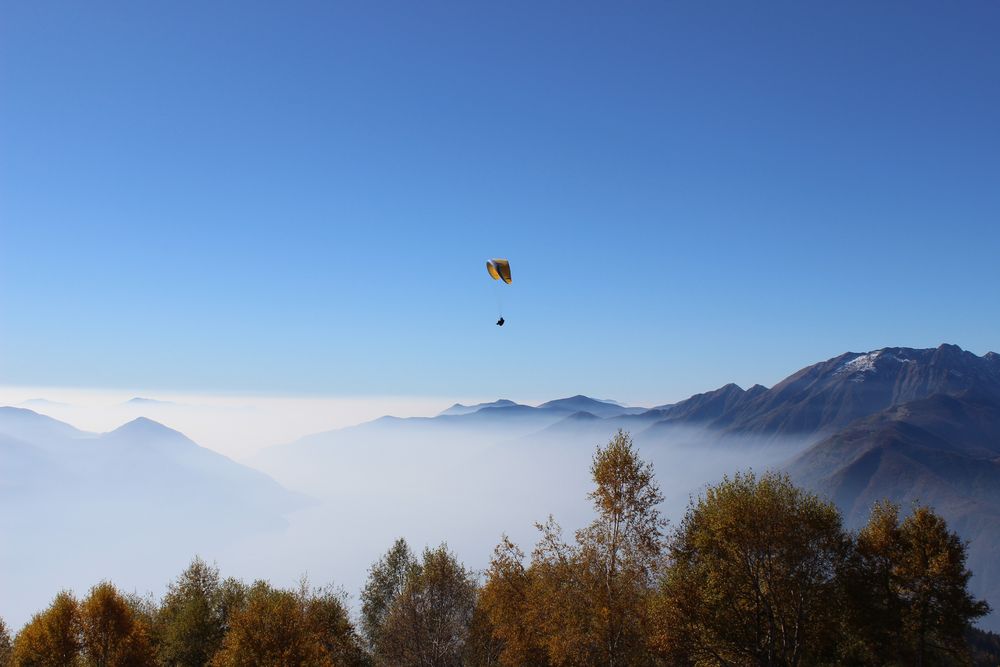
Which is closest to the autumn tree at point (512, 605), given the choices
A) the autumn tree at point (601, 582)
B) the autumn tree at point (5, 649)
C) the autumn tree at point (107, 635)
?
the autumn tree at point (601, 582)

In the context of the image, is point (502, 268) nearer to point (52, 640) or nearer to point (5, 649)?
point (52, 640)

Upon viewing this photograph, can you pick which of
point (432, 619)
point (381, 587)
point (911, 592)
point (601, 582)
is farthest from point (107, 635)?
point (911, 592)

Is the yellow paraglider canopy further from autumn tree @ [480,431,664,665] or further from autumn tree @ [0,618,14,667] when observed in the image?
autumn tree @ [0,618,14,667]

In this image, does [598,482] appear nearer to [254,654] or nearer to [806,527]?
[806,527]

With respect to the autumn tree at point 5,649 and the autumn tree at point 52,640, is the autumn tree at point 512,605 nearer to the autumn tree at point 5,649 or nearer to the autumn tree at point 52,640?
the autumn tree at point 52,640

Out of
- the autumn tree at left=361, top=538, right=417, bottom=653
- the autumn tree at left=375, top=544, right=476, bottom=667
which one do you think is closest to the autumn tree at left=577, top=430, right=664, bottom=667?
the autumn tree at left=375, top=544, right=476, bottom=667

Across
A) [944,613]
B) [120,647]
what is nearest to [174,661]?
[120,647]
